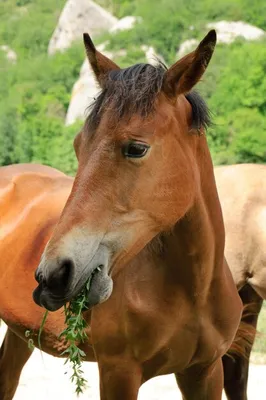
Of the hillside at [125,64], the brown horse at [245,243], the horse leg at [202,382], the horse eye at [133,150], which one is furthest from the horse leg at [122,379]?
the hillside at [125,64]

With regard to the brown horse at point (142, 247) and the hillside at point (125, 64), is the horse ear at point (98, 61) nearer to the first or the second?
the brown horse at point (142, 247)

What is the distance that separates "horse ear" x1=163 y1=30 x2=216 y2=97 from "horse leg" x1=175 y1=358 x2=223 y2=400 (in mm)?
1315

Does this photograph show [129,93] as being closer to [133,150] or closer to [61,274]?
[133,150]

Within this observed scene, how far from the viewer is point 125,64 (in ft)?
123

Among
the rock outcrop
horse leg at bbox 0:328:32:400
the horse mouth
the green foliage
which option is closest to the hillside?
the green foliage

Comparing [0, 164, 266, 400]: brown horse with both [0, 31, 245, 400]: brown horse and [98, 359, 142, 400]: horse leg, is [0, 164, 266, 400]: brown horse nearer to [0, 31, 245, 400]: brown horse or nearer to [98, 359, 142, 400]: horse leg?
[0, 31, 245, 400]: brown horse

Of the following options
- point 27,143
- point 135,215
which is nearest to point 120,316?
point 135,215

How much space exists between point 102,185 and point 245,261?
254 centimetres

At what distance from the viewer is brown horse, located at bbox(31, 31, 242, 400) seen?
7.80 feet

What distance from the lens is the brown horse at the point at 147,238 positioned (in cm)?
238

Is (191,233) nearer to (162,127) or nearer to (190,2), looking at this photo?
(162,127)

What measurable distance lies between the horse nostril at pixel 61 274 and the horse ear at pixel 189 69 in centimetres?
80

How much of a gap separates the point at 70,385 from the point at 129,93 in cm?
384

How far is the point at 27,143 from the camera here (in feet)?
116
